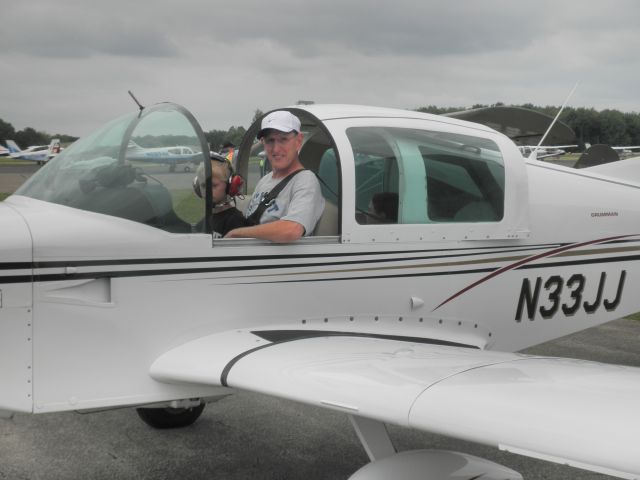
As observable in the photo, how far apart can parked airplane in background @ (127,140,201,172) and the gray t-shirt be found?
A: 52cm

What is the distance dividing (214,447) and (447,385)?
76.7 inches

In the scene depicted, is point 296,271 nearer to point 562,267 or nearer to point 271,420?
point 271,420

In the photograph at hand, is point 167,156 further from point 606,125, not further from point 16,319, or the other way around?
point 606,125

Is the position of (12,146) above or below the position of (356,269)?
above

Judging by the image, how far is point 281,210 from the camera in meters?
3.47

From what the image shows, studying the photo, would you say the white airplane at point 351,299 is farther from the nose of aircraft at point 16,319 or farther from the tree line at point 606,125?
the tree line at point 606,125

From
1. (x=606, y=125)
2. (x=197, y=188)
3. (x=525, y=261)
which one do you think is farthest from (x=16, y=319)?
(x=606, y=125)

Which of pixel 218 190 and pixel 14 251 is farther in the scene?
pixel 218 190

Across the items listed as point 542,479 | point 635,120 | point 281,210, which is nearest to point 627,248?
point 542,479

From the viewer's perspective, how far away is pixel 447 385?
8.18 ft

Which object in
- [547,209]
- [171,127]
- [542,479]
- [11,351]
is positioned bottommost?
[542,479]

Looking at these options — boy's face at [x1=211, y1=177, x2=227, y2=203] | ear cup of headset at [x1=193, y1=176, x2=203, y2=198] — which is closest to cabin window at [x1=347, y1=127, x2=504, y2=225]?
boy's face at [x1=211, y1=177, x2=227, y2=203]

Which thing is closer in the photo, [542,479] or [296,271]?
[296,271]

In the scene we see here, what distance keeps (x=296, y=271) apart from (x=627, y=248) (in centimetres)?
243
